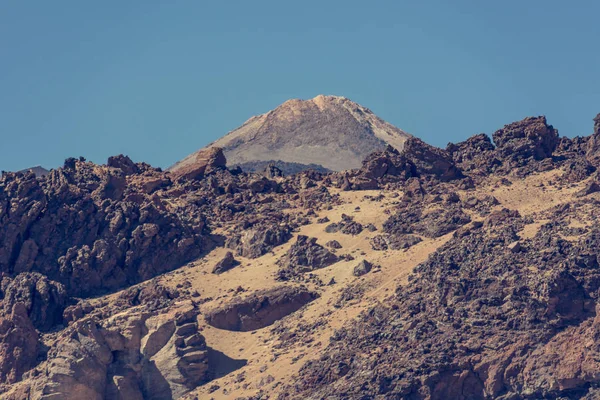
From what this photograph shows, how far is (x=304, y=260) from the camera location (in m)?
185

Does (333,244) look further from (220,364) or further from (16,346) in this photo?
(16,346)

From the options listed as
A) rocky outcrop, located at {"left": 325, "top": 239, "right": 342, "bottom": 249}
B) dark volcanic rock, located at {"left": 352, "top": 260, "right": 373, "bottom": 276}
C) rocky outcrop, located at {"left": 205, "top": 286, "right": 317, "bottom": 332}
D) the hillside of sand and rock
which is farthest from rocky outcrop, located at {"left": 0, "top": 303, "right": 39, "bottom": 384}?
rocky outcrop, located at {"left": 325, "top": 239, "right": 342, "bottom": 249}

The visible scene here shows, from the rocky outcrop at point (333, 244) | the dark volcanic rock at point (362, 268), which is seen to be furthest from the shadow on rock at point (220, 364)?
the rocky outcrop at point (333, 244)

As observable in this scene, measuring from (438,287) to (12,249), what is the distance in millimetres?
49578

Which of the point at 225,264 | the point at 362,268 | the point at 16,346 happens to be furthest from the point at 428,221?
the point at 16,346

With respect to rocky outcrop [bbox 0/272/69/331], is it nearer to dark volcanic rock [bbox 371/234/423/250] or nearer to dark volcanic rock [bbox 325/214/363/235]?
dark volcanic rock [bbox 325/214/363/235]

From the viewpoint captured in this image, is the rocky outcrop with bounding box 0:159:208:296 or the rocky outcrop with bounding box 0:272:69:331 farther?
the rocky outcrop with bounding box 0:159:208:296

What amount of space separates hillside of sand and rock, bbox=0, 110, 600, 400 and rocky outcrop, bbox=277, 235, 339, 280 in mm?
188

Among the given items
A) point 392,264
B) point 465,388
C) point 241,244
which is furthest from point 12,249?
point 465,388

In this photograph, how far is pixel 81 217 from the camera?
7589 inches

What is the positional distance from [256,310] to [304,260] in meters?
11.5

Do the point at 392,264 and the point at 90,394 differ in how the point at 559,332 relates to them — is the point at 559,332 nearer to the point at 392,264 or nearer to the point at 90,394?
the point at 392,264

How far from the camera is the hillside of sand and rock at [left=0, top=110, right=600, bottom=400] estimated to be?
502ft

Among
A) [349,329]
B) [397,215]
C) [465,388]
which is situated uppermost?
[397,215]
